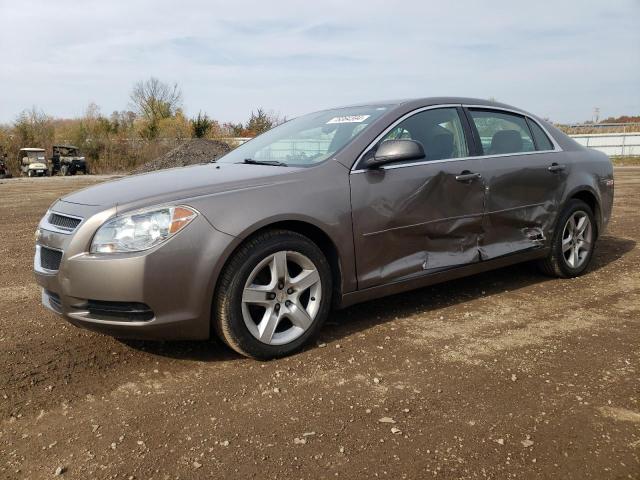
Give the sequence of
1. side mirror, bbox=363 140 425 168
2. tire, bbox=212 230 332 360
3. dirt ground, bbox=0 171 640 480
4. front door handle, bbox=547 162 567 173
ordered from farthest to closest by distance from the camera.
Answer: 1. front door handle, bbox=547 162 567 173
2. side mirror, bbox=363 140 425 168
3. tire, bbox=212 230 332 360
4. dirt ground, bbox=0 171 640 480

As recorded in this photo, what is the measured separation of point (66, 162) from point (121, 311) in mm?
32385

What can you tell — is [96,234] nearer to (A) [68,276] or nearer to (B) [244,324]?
(A) [68,276]

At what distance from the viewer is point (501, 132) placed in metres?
4.71

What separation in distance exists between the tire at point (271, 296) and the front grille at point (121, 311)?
39 cm

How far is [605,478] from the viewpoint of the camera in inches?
85.7

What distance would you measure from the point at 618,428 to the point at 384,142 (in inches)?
85.3

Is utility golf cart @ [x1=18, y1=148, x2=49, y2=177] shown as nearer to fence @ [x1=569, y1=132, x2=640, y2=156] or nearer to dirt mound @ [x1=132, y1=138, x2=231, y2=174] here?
dirt mound @ [x1=132, y1=138, x2=231, y2=174]

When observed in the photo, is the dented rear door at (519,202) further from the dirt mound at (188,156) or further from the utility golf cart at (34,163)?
the utility golf cart at (34,163)

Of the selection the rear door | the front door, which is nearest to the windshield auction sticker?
the front door

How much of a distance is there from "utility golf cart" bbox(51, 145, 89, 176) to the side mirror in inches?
1261

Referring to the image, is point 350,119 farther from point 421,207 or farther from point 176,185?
point 176,185

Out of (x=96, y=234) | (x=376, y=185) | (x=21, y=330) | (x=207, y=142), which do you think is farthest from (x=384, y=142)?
(x=207, y=142)

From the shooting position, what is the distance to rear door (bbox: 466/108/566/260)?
4422mm

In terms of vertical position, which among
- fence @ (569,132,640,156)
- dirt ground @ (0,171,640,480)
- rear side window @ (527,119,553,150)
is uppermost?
fence @ (569,132,640,156)
